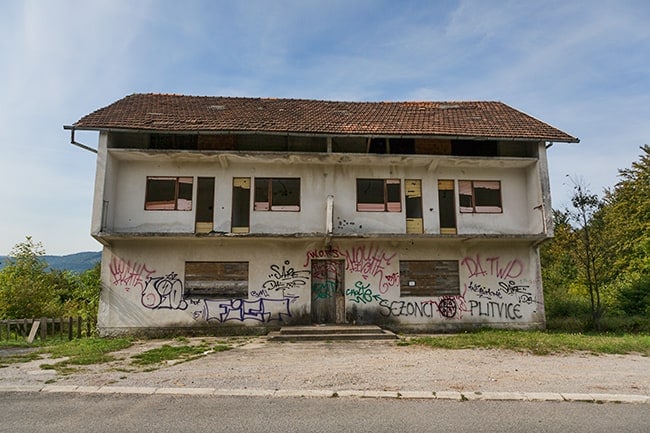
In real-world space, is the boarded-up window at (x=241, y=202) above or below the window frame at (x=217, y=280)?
above

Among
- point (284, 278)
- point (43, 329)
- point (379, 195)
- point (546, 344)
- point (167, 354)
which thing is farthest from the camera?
point (379, 195)

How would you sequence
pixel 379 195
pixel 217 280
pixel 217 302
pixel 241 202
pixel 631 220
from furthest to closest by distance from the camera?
pixel 631 220
pixel 379 195
pixel 241 202
pixel 217 280
pixel 217 302

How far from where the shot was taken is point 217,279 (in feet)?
48.3

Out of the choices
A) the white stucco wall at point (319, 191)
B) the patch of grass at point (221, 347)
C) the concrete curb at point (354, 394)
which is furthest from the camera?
the white stucco wall at point (319, 191)

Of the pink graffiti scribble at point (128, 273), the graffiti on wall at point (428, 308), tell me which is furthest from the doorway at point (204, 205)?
the graffiti on wall at point (428, 308)

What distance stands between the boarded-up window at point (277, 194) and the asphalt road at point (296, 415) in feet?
31.4

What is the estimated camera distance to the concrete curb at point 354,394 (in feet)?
19.5

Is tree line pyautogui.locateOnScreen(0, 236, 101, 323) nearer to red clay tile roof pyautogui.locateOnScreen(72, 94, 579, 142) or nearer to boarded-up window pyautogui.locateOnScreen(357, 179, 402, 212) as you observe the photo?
red clay tile roof pyautogui.locateOnScreen(72, 94, 579, 142)

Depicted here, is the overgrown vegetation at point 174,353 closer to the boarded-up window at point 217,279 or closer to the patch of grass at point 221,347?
the patch of grass at point 221,347

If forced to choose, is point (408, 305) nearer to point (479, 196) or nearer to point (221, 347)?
point (479, 196)

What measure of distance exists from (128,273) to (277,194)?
5.64 m

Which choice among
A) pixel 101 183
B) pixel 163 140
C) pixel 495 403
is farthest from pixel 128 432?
pixel 163 140

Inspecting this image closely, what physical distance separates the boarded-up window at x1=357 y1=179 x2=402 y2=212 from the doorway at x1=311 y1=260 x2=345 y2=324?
225cm

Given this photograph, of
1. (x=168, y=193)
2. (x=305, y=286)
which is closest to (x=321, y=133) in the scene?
(x=305, y=286)
